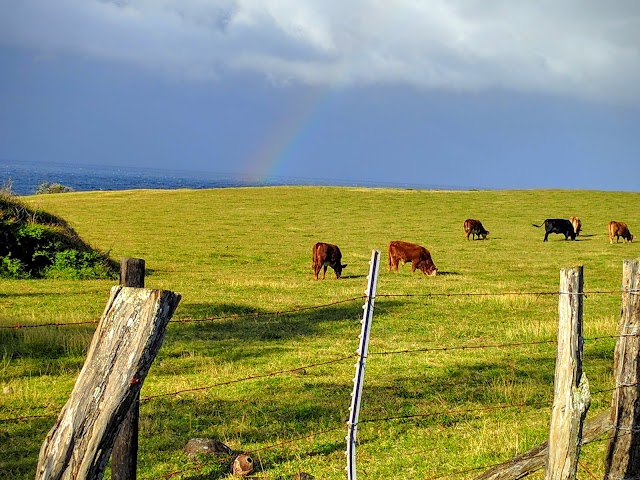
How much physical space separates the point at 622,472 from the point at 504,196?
6742cm

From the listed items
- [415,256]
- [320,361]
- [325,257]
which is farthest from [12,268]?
[320,361]

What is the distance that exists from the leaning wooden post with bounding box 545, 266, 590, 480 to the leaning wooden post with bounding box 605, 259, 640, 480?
3.88 ft

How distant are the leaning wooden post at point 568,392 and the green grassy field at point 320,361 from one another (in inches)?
89.8

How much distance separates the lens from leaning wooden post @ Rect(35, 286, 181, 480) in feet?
12.7

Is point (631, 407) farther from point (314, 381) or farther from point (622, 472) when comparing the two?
point (314, 381)

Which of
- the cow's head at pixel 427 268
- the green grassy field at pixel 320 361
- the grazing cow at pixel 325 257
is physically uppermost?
the grazing cow at pixel 325 257

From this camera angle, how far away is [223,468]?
723cm

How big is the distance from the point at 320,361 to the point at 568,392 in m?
6.98

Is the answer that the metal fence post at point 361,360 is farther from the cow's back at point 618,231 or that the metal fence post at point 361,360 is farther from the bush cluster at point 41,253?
the cow's back at point 618,231

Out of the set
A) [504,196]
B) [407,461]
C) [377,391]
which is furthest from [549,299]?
[504,196]

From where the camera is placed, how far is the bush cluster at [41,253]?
75.6ft

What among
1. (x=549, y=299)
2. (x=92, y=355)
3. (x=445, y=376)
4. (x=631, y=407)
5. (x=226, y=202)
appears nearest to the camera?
(x=92, y=355)

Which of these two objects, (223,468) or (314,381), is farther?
(314,381)

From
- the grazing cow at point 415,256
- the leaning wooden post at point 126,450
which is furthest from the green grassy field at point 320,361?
the leaning wooden post at point 126,450
